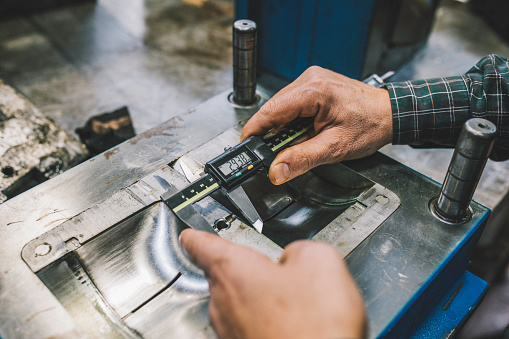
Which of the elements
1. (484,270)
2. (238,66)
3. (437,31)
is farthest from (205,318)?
(437,31)

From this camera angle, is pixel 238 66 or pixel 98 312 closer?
pixel 98 312

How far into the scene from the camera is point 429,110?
114 centimetres

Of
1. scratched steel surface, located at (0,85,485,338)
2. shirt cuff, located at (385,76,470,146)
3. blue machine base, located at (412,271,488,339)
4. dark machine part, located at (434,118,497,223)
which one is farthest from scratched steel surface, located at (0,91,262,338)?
blue machine base, located at (412,271,488,339)

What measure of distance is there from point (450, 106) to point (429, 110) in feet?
0.20

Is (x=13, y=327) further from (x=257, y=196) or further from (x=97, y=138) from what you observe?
(x=97, y=138)

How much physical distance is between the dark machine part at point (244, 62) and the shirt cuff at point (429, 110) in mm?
437

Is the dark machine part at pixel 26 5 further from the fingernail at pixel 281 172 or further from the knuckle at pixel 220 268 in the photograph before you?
the knuckle at pixel 220 268

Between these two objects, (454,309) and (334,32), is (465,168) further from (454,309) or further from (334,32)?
(334,32)

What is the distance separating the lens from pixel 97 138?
1.49 metres

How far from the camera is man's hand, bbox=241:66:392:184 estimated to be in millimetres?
1053

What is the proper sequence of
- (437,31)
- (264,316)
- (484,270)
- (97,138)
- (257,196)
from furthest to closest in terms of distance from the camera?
(437,31), (484,270), (97,138), (257,196), (264,316)

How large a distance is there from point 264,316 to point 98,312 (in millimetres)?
397

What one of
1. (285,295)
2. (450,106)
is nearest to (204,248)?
(285,295)

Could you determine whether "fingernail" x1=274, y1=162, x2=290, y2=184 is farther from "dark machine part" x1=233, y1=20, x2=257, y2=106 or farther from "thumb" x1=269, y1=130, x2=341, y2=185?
"dark machine part" x1=233, y1=20, x2=257, y2=106
